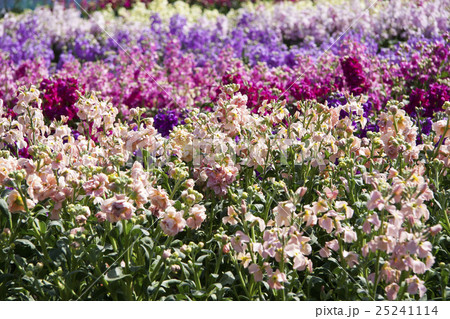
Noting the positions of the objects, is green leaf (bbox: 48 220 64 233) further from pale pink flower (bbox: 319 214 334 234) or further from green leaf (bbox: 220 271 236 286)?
pale pink flower (bbox: 319 214 334 234)

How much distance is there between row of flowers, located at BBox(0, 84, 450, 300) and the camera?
2018mm

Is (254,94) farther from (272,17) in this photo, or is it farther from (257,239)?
(272,17)

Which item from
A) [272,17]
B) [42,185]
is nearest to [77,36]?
[272,17]

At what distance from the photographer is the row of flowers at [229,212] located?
2.02 metres

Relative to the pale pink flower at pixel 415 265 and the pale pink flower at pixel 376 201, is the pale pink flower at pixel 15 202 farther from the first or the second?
the pale pink flower at pixel 415 265

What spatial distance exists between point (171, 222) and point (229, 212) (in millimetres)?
274

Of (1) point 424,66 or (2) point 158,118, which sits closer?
(2) point 158,118

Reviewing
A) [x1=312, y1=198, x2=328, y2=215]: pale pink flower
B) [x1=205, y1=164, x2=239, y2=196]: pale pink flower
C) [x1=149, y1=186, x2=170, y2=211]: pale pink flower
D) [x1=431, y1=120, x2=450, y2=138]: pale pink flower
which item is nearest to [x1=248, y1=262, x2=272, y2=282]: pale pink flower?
[x1=312, y1=198, x2=328, y2=215]: pale pink flower

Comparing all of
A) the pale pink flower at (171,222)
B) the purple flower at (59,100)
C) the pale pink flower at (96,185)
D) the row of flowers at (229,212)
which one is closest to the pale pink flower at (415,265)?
the row of flowers at (229,212)

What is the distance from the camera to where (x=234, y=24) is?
7691mm

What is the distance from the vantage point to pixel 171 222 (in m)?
2.07

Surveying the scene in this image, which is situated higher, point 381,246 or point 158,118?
point 381,246

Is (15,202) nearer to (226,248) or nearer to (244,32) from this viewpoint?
(226,248)

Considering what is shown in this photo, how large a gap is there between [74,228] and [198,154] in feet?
2.38
